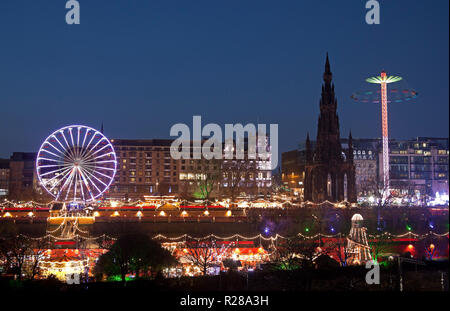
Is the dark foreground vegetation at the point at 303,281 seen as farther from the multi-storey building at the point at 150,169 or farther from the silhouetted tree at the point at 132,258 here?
the multi-storey building at the point at 150,169

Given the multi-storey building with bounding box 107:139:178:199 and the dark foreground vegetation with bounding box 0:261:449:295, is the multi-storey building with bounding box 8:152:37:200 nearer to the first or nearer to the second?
the multi-storey building with bounding box 107:139:178:199

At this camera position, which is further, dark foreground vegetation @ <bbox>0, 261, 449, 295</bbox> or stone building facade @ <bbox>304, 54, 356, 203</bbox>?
stone building facade @ <bbox>304, 54, 356, 203</bbox>

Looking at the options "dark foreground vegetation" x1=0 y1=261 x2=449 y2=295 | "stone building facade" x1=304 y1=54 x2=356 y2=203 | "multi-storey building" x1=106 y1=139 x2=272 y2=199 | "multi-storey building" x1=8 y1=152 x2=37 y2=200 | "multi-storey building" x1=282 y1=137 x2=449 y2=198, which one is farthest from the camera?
"multi-storey building" x1=282 y1=137 x2=449 y2=198

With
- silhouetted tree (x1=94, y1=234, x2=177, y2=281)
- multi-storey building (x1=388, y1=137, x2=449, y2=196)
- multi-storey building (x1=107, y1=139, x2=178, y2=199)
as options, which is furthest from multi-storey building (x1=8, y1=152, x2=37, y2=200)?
silhouetted tree (x1=94, y1=234, x2=177, y2=281)

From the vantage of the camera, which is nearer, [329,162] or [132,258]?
[132,258]

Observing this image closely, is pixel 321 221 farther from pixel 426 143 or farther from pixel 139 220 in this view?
pixel 426 143

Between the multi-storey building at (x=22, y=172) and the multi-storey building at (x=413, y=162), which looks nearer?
the multi-storey building at (x=22, y=172)

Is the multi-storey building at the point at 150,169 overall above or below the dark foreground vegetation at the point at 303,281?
above

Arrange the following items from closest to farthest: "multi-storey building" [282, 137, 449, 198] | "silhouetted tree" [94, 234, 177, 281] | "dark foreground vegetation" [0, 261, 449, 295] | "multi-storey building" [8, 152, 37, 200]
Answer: "dark foreground vegetation" [0, 261, 449, 295] < "silhouetted tree" [94, 234, 177, 281] < "multi-storey building" [8, 152, 37, 200] < "multi-storey building" [282, 137, 449, 198]

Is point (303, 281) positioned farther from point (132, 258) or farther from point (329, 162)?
point (329, 162)

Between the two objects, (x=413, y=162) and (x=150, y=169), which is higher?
(x=413, y=162)

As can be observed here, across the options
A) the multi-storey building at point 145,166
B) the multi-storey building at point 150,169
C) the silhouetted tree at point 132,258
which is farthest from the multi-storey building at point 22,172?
the silhouetted tree at point 132,258

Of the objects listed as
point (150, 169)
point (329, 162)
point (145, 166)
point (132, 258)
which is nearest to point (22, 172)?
point (145, 166)

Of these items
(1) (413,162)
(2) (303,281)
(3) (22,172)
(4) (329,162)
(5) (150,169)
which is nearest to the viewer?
(2) (303,281)
